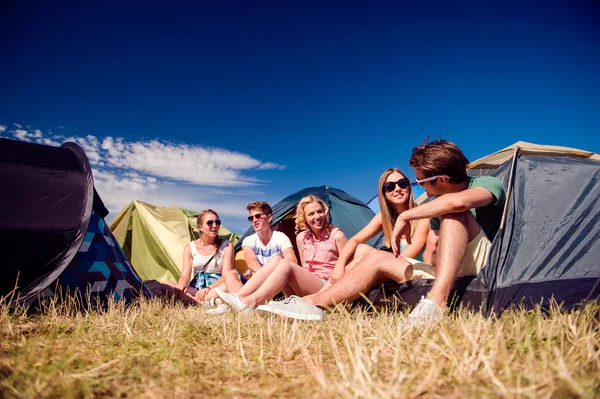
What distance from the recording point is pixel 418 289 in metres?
2.46

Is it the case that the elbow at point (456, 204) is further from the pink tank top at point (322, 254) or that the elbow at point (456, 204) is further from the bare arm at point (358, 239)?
the pink tank top at point (322, 254)

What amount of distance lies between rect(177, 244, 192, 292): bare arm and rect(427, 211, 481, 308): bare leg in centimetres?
289

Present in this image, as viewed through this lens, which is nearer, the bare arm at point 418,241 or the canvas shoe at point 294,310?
the canvas shoe at point 294,310

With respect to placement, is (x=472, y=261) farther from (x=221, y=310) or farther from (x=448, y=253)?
(x=221, y=310)

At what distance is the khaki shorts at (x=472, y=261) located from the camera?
8.13 feet

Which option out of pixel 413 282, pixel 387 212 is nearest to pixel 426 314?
pixel 413 282

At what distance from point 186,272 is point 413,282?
283cm

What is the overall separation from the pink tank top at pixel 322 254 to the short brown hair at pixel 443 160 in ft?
5.07

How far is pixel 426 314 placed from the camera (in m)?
1.95

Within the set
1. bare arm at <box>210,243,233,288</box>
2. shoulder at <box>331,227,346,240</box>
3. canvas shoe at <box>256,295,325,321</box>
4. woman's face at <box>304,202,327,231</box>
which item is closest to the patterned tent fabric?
bare arm at <box>210,243,233,288</box>

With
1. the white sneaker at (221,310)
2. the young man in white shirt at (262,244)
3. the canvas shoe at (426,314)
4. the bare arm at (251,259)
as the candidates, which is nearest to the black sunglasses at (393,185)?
the canvas shoe at (426,314)

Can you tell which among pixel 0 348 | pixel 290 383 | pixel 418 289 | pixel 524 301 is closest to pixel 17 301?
pixel 0 348

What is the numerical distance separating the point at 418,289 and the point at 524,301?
591 mm

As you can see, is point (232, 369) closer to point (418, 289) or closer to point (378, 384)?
point (378, 384)
